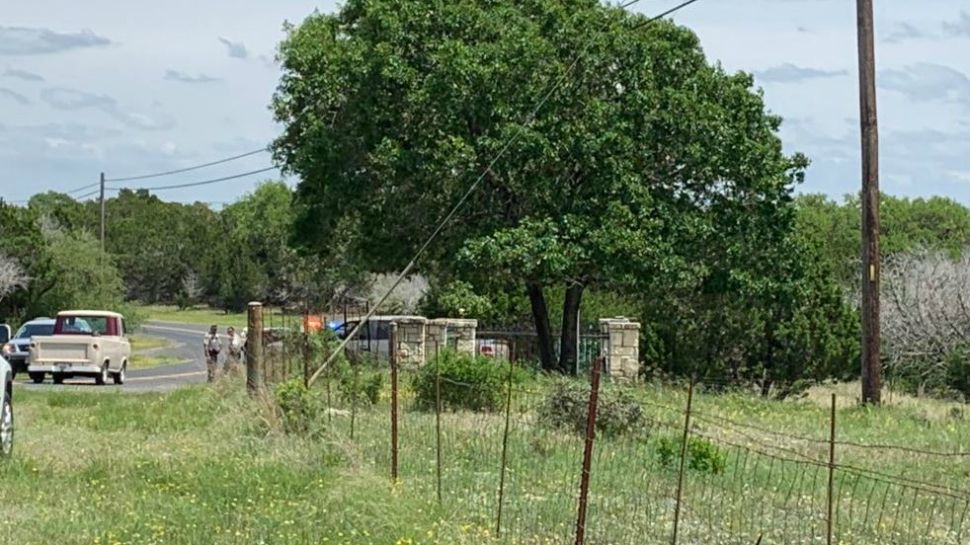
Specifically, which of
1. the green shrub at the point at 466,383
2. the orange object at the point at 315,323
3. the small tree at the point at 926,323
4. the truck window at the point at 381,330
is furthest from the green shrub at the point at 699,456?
the truck window at the point at 381,330

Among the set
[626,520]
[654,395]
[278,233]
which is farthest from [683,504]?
[278,233]

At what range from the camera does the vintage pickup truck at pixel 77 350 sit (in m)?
34.4

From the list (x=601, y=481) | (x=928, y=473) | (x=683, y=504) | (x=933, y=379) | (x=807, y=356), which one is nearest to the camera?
(x=683, y=504)

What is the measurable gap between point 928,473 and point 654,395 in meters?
7.12

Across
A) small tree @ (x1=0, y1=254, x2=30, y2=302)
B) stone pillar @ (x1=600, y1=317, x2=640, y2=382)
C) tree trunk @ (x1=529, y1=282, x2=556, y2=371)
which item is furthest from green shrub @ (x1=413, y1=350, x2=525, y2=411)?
small tree @ (x1=0, y1=254, x2=30, y2=302)

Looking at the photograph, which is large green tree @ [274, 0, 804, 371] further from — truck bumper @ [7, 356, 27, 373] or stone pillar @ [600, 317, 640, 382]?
truck bumper @ [7, 356, 27, 373]

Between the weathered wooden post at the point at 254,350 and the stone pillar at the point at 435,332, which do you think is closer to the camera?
the weathered wooden post at the point at 254,350

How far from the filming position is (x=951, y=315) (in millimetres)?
35062

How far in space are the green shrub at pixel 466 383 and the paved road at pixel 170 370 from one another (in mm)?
12472

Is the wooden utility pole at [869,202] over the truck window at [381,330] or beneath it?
over

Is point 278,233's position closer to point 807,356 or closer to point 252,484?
point 807,356

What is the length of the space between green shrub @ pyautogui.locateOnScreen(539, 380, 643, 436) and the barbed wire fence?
0.11m

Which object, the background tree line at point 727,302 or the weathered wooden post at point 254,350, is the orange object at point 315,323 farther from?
the weathered wooden post at point 254,350

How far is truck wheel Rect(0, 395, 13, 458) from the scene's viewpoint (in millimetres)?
15133
